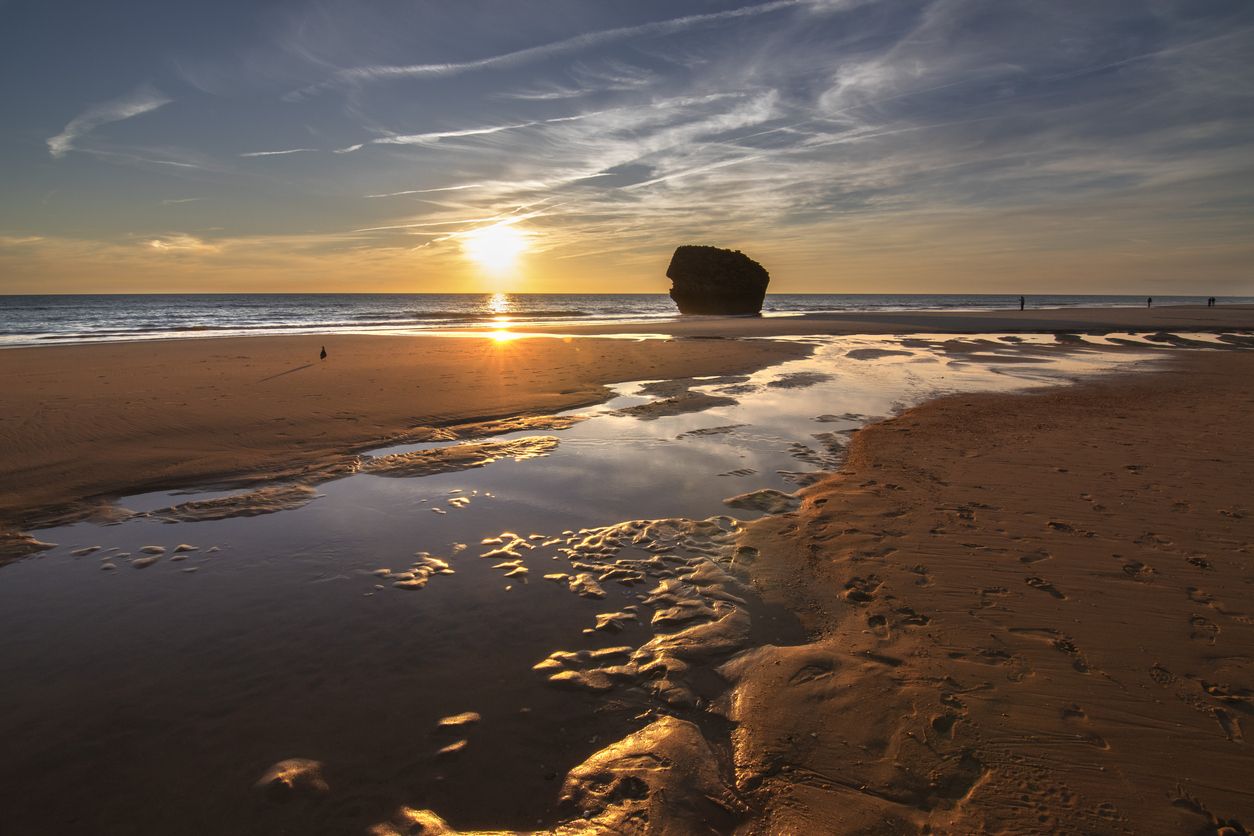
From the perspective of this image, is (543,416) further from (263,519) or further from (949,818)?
(949,818)

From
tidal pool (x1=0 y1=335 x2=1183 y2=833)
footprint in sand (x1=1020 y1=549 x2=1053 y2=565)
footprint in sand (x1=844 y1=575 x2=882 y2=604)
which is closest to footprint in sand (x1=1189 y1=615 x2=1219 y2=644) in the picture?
footprint in sand (x1=1020 y1=549 x2=1053 y2=565)

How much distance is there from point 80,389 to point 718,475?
15.5 metres

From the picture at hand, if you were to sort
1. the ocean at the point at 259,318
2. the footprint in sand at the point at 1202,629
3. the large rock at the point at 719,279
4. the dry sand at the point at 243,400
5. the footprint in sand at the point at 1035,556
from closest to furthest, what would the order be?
the footprint in sand at the point at 1202,629
the footprint in sand at the point at 1035,556
the dry sand at the point at 243,400
the ocean at the point at 259,318
the large rock at the point at 719,279

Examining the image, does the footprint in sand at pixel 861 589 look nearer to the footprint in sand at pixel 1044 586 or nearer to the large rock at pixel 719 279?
the footprint in sand at pixel 1044 586

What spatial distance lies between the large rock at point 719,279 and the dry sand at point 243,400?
44656 mm

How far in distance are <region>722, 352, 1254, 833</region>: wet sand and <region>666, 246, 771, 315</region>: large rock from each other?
61827 millimetres

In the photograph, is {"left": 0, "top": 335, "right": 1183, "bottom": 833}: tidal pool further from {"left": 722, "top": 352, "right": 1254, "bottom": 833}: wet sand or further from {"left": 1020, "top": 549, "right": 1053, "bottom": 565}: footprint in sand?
{"left": 1020, "top": 549, "right": 1053, "bottom": 565}: footprint in sand

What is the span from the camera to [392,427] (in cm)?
1073

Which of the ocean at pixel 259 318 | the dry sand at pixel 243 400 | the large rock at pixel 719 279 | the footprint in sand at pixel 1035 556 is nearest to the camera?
the footprint in sand at pixel 1035 556

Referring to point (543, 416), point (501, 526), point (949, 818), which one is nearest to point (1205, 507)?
point (949, 818)

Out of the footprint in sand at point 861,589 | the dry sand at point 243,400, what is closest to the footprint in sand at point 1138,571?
the footprint in sand at point 861,589

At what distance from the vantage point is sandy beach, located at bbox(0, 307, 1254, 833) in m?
2.92

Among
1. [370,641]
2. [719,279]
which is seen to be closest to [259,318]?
[719,279]

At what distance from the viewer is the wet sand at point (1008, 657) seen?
9.39 feet
